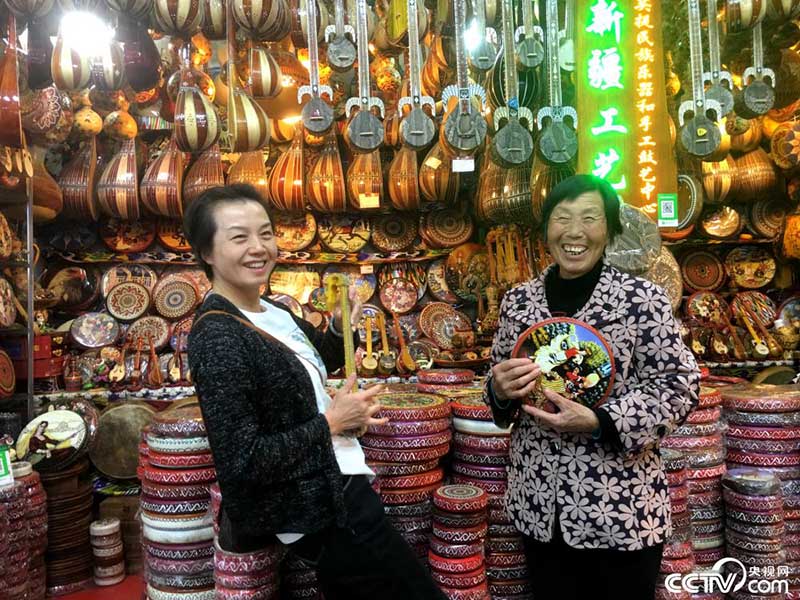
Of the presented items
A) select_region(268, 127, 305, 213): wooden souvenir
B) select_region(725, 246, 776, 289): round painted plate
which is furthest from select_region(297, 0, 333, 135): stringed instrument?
select_region(725, 246, 776, 289): round painted plate

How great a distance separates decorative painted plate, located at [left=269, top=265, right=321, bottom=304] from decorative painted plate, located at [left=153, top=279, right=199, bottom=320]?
59 cm

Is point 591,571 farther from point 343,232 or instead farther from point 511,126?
point 343,232

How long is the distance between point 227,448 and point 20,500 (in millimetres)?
1855

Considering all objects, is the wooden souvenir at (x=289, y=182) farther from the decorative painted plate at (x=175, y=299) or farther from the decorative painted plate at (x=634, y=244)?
the decorative painted plate at (x=634, y=244)

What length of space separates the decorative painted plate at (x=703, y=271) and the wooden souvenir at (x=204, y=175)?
3.63 metres

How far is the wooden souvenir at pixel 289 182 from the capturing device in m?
4.11

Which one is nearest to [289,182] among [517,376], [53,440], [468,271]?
[468,271]

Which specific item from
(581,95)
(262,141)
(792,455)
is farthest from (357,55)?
(792,455)

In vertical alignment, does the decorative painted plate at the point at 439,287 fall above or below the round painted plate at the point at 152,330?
above

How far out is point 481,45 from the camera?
3125 mm

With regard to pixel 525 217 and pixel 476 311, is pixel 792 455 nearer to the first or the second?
pixel 525 217

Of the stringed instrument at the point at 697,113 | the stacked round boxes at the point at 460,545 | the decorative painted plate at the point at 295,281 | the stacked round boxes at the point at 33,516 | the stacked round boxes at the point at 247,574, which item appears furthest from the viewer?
the decorative painted plate at the point at 295,281

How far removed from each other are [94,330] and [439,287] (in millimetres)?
2540

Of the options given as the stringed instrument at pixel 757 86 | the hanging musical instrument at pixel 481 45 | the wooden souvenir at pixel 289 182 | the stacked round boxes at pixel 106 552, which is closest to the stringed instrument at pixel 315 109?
the hanging musical instrument at pixel 481 45
